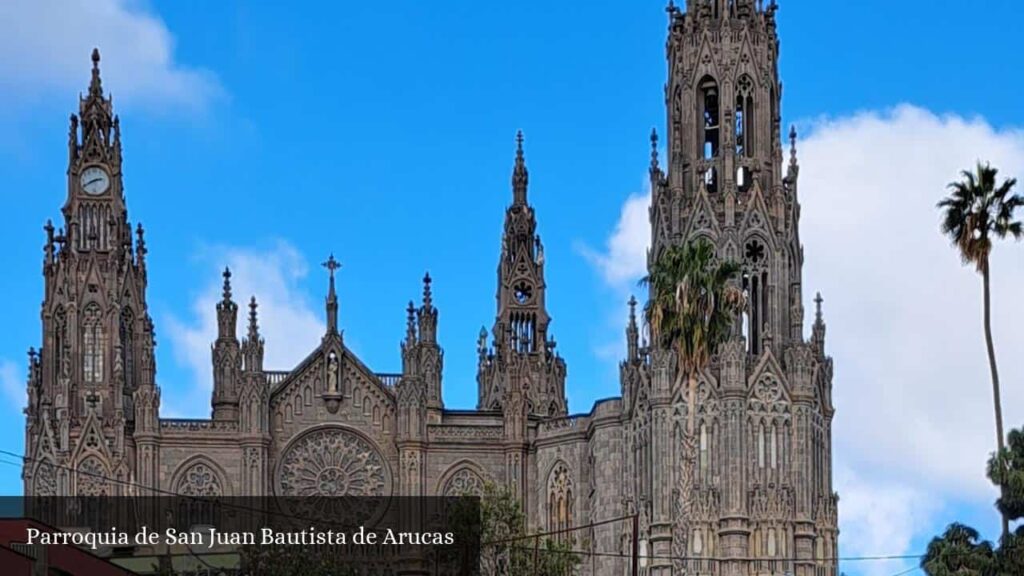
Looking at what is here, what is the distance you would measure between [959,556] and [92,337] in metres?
47.5

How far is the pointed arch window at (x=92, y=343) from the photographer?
412ft

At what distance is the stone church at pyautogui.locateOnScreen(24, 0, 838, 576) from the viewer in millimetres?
114188

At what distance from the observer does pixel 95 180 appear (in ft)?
422

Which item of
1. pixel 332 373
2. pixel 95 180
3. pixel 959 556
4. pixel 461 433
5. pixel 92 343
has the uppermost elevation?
pixel 95 180

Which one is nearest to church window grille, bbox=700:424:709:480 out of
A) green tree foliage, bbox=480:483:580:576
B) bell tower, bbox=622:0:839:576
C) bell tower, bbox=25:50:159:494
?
bell tower, bbox=622:0:839:576

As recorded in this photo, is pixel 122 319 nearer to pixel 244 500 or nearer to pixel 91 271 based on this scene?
pixel 91 271

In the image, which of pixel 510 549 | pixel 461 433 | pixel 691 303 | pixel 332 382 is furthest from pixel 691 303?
pixel 332 382

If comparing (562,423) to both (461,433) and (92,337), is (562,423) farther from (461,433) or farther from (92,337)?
(92,337)

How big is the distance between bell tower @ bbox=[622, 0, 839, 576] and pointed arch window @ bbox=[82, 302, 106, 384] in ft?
78.3

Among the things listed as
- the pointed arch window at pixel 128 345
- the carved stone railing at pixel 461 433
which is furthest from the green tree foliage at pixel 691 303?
the pointed arch window at pixel 128 345

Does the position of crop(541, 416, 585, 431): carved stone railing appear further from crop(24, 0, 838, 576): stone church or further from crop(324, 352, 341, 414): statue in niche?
crop(324, 352, 341, 414): statue in niche

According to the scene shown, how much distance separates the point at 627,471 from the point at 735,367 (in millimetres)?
6976

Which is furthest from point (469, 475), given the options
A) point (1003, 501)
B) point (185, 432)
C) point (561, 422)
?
point (1003, 501)

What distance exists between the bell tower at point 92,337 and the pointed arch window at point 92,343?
44mm
